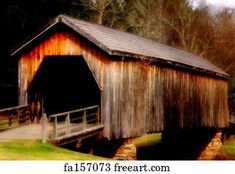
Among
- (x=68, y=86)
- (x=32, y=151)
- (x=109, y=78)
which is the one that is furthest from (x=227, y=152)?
(x=32, y=151)

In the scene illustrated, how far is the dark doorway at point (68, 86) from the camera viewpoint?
23.4 m

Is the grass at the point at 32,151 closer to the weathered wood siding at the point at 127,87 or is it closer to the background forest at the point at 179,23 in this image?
the weathered wood siding at the point at 127,87

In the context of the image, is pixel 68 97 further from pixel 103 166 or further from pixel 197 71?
pixel 103 166

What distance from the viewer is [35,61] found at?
68.4 ft

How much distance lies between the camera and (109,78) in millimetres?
19016

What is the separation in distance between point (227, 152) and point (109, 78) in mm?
16276

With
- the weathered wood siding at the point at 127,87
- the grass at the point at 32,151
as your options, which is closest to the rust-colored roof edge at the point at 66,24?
the weathered wood siding at the point at 127,87

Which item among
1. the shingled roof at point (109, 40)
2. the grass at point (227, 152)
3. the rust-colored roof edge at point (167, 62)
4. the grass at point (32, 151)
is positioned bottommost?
the grass at point (227, 152)

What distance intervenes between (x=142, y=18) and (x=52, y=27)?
33.6 meters

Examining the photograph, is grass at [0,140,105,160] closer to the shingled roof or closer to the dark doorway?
the shingled roof

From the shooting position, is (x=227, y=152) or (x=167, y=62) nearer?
(x=167, y=62)

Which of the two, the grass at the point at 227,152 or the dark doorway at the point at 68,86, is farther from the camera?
the grass at the point at 227,152

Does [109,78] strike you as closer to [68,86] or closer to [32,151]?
[32,151]

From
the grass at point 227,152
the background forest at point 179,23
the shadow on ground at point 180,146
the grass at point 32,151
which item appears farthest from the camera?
the background forest at point 179,23
